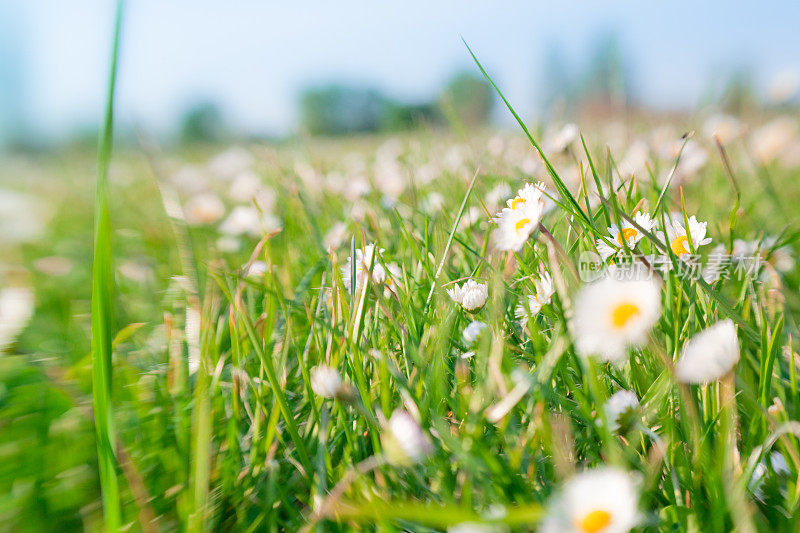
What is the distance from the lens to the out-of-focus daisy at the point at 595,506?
0.29 m

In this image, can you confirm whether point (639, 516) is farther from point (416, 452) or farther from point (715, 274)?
point (715, 274)

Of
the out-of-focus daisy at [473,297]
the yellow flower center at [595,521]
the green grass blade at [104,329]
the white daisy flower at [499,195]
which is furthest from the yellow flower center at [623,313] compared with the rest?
the white daisy flower at [499,195]

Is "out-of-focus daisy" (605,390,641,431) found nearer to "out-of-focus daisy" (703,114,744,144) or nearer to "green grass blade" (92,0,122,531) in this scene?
"green grass blade" (92,0,122,531)

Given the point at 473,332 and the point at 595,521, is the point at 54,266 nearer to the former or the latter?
the point at 473,332

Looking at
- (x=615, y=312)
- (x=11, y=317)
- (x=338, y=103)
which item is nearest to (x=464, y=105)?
(x=11, y=317)

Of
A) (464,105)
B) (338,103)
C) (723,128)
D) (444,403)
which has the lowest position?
(444,403)

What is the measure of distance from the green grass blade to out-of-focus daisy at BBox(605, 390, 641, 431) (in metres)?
0.35

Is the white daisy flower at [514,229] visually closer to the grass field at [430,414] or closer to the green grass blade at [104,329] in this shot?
the grass field at [430,414]

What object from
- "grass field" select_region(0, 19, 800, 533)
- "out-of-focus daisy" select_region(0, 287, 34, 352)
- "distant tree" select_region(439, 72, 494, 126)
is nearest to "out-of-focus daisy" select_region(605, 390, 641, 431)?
"grass field" select_region(0, 19, 800, 533)

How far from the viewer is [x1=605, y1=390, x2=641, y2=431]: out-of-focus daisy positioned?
0.41 m

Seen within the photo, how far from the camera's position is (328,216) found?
119 centimetres

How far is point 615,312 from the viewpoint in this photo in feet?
1.11

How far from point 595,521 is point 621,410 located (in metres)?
0.14

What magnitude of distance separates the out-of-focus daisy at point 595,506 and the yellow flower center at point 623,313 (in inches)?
3.3
